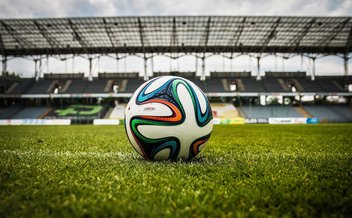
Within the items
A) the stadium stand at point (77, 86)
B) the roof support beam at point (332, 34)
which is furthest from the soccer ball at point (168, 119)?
the stadium stand at point (77, 86)

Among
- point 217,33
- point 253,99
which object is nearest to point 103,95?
point 217,33

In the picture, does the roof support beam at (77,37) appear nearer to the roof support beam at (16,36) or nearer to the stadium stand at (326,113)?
the roof support beam at (16,36)

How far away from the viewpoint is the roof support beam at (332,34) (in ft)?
114

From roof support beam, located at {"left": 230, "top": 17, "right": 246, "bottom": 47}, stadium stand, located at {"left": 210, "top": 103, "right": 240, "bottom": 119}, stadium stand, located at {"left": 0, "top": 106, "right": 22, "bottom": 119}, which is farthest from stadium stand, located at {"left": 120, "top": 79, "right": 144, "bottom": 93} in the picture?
stadium stand, located at {"left": 0, "top": 106, "right": 22, "bottom": 119}

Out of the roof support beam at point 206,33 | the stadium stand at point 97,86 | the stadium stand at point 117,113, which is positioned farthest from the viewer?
the stadium stand at point 97,86

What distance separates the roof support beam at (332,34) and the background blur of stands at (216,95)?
696 cm

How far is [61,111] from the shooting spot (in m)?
43.4

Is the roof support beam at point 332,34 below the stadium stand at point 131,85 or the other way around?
the other way around

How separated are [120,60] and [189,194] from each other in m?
44.2

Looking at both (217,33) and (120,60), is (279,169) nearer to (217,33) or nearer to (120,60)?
(217,33)

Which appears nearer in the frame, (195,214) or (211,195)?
(195,214)

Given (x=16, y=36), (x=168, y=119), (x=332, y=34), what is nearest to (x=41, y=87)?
(x=16, y=36)

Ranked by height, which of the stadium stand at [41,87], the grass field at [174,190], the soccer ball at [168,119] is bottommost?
the grass field at [174,190]

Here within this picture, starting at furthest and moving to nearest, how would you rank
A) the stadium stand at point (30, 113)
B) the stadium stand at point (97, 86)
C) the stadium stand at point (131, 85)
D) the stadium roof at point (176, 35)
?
1. the stadium stand at point (97, 86)
2. the stadium stand at point (131, 85)
3. the stadium stand at point (30, 113)
4. the stadium roof at point (176, 35)
